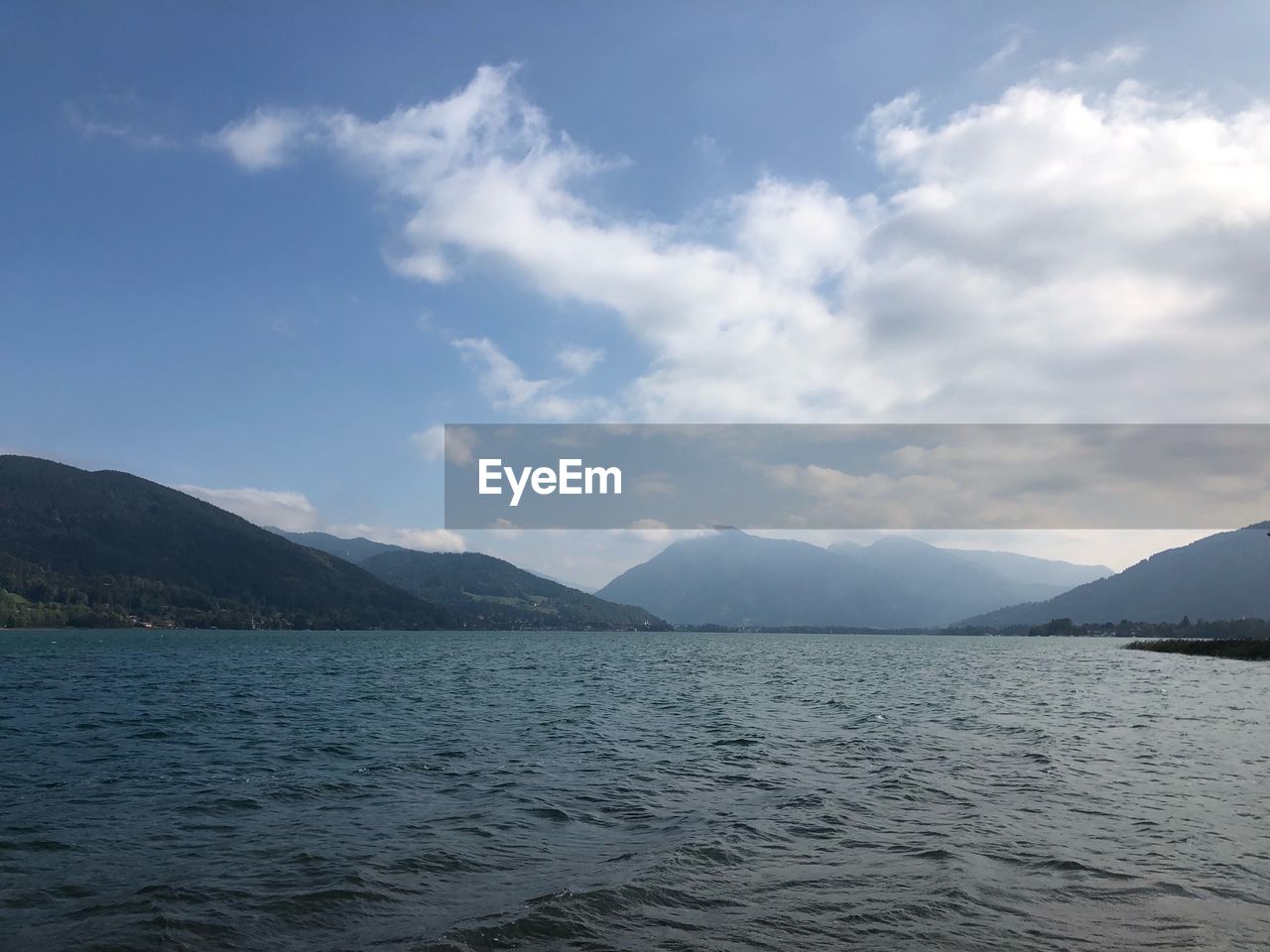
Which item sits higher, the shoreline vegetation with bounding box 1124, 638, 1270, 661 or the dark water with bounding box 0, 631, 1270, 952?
the dark water with bounding box 0, 631, 1270, 952

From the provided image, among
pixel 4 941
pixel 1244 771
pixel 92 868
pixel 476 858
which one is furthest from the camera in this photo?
pixel 1244 771

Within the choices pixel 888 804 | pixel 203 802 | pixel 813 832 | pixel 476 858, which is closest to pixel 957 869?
pixel 813 832

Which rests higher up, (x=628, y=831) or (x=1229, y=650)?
(x=628, y=831)

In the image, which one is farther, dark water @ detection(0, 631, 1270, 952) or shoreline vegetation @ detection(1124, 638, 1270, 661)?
shoreline vegetation @ detection(1124, 638, 1270, 661)

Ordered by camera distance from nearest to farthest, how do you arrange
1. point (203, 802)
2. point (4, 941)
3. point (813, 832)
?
point (4, 941) → point (813, 832) → point (203, 802)

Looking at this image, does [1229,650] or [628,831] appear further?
[1229,650]

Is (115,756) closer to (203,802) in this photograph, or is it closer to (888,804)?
(203,802)

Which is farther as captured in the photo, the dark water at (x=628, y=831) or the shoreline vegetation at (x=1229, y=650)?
the shoreline vegetation at (x=1229, y=650)

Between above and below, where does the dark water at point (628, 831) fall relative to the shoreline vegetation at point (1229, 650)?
above
